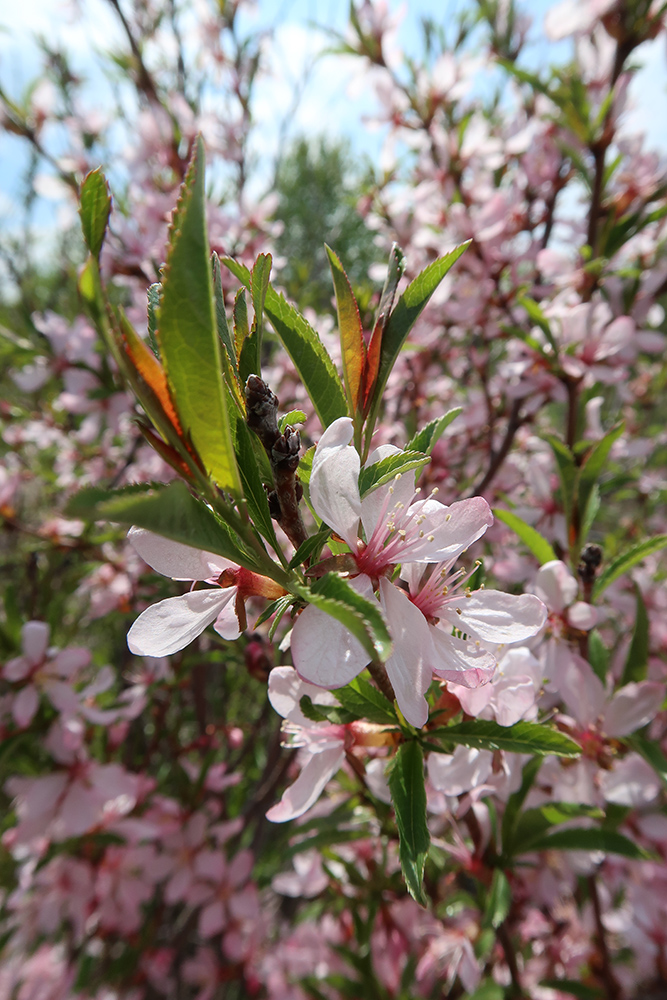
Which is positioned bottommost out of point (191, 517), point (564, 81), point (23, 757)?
point (23, 757)

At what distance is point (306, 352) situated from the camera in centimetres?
47

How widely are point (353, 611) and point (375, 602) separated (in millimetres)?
58

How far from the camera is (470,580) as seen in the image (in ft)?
2.04

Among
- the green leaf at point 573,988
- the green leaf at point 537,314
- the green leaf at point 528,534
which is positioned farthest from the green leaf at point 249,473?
the green leaf at point 573,988

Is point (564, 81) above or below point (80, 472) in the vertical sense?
above

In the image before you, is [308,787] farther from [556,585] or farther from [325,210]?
[325,210]

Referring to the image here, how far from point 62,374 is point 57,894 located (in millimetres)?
1388

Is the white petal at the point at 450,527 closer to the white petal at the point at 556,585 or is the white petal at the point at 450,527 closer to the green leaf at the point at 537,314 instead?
the white petal at the point at 556,585

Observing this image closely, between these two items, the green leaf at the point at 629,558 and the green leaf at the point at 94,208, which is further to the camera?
the green leaf at the point at 629,558

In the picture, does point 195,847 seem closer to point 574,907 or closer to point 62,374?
point 574,907

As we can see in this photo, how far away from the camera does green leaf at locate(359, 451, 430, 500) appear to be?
41 centimetres

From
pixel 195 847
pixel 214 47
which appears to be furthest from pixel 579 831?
pixel 214 47

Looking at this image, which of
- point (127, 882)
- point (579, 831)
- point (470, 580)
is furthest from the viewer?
point (127, 882)

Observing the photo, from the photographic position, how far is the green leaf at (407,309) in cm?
48
